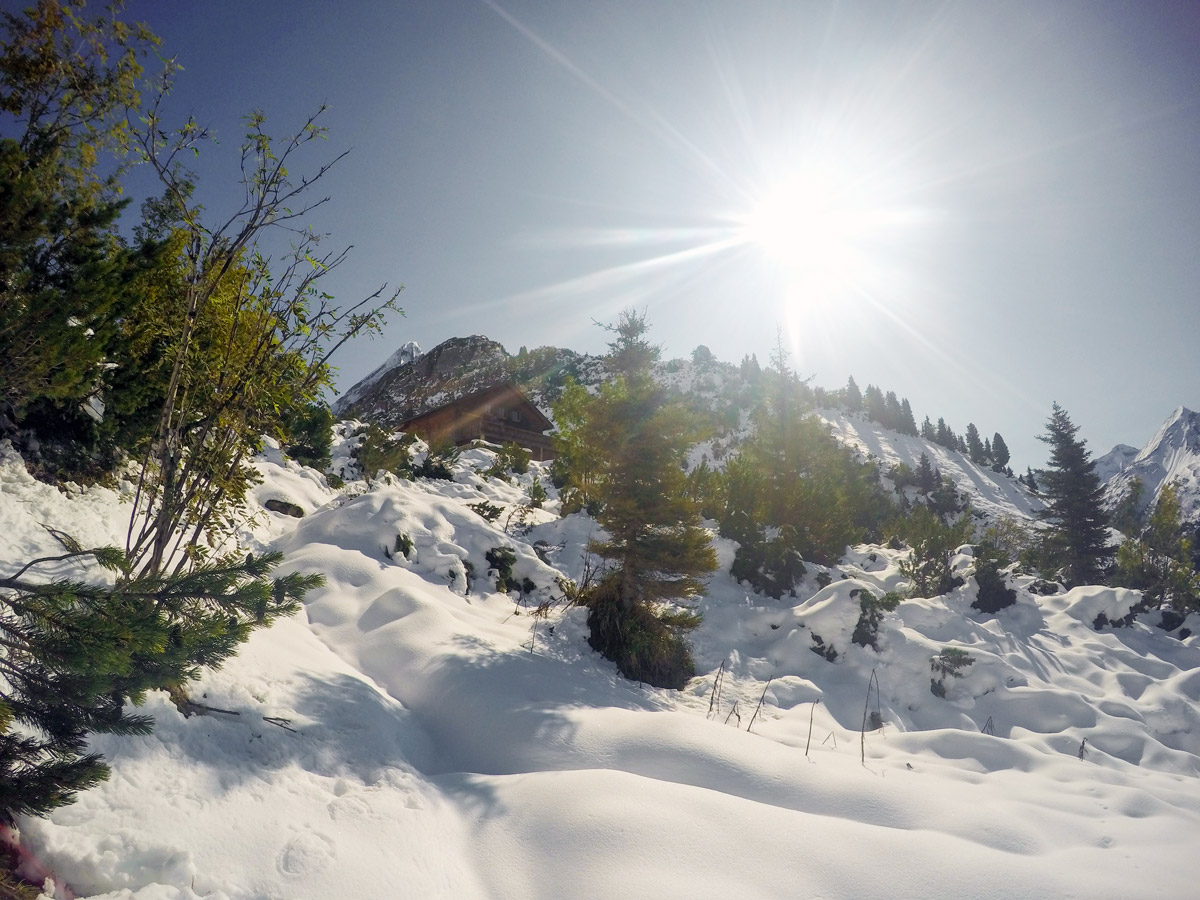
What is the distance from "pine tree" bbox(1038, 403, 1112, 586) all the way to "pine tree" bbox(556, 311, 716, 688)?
26.9 meters

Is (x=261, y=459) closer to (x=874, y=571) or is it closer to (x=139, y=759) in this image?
(x=139, y=759)

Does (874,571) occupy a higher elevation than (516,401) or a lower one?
lower

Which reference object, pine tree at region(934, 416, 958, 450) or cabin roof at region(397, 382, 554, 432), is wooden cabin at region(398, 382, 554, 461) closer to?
cabin roof at region(397, 382, 554, 432)

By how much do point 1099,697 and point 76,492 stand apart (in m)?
15.2

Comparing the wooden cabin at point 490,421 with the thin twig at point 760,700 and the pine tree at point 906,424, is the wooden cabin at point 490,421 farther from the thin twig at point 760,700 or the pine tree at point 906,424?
the pine tree at point 906,424

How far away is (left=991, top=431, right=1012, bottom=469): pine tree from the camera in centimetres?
7988

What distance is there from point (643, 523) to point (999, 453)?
9403 cm

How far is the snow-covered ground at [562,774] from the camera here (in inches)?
111

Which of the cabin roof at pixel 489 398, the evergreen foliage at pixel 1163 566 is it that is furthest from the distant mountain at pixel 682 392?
the evergreen foliage at pixel 1163 566

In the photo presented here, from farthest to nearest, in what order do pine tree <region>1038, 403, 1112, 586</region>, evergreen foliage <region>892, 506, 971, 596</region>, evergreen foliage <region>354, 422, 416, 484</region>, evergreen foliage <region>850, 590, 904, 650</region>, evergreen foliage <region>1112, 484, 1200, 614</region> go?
pine tree <region>1038, 403, 1112, 586</region>, evergreen foliage <region>354, 422, 416, 484</region>, evergreen foliage <region>892, 506, 971, 596</region>, evergreen foliage <region>1112, 484, 1200, 614</region>, evergreen foliage <region>850, 590, 904, 650</region>

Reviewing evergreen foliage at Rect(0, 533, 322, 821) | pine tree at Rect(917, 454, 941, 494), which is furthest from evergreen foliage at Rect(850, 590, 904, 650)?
pine tree at Rect(917, 454, 941, 494)

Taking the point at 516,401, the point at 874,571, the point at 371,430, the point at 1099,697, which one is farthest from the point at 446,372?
the point at 1099,697

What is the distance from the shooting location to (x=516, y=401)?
1187 inches

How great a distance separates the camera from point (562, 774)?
4074 millimetres
